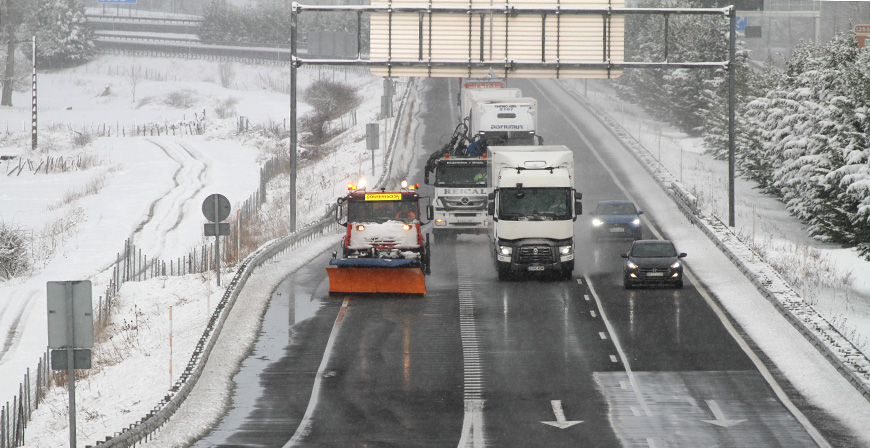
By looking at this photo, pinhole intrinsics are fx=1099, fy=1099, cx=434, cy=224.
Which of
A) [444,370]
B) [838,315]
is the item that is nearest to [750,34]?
[838,315]

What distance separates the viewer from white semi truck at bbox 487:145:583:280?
99.8 feet

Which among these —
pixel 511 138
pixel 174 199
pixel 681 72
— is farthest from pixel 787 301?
pixel 681 72

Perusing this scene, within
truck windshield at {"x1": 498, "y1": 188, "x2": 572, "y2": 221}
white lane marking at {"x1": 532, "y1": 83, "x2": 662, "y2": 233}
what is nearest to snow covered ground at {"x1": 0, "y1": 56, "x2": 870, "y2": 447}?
white lane marking at {"x1": 532, "y1": 83, "x2": 662, "y2": 233}

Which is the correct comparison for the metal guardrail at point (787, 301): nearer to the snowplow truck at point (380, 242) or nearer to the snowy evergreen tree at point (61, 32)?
the snowplow truck at point (380, 242)

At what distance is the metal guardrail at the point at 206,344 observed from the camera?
16.6m

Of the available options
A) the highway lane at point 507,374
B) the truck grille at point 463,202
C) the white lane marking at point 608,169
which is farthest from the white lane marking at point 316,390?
the truck grille at point 463,202

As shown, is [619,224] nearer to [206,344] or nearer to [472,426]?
[206,344]

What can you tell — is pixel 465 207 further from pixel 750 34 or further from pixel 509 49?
pixel 750 34

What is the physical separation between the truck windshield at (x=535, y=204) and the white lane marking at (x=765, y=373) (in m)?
4.33

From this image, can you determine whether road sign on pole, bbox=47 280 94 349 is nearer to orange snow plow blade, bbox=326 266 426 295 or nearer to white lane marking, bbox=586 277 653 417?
white lane marking, bbox=586 277 653 417

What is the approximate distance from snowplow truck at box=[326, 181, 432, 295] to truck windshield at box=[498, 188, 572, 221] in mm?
2314

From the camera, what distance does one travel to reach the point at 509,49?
3650 centimetres

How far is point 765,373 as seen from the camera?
71.1ft

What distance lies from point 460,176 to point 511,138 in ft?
17.9
